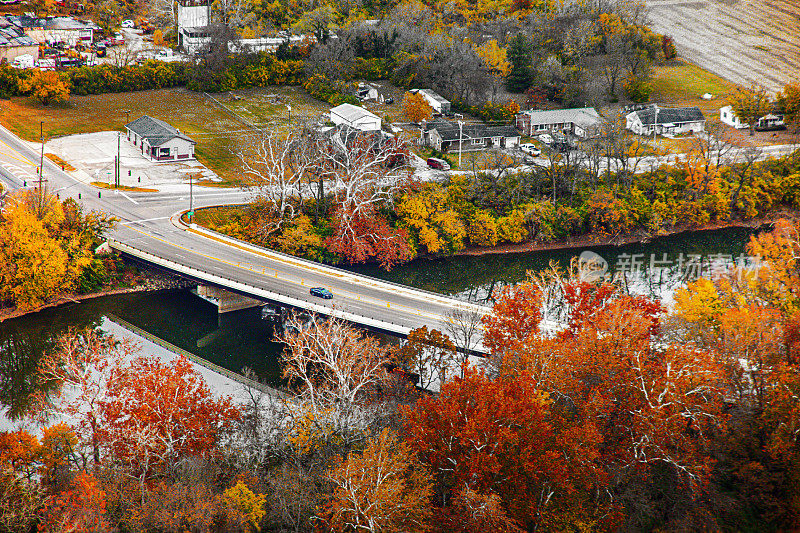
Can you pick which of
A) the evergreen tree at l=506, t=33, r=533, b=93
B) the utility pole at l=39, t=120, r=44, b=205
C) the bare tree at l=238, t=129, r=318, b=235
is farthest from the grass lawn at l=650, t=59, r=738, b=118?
the utility pole at l=39, t=120, r=44, b=205

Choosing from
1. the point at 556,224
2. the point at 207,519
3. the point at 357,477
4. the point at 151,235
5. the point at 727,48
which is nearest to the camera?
the point at 207,519

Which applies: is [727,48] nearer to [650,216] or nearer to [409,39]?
[409,39]

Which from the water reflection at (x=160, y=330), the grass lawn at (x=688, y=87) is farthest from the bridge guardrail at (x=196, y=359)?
the grass lawn at (x=688, y=87)

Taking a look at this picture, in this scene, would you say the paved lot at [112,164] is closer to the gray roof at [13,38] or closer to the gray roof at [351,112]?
the gray roof at [351,112]

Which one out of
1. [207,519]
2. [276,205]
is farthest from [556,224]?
[207,519]

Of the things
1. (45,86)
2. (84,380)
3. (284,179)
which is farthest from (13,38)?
(84,380)
